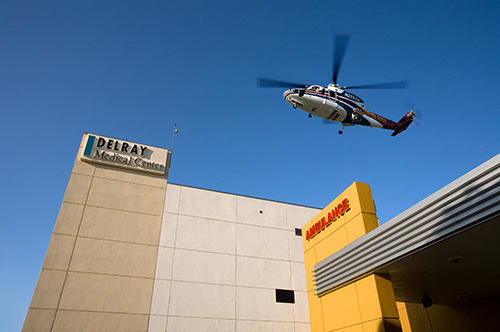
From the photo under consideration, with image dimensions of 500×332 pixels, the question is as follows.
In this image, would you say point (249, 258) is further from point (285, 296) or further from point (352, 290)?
point (352, 290)

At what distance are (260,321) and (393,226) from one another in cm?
1160

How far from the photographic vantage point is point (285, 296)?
2128 centimetres

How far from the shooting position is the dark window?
21078 millimetres

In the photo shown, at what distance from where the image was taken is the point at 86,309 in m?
17.2

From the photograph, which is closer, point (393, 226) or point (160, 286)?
point (393, 226)

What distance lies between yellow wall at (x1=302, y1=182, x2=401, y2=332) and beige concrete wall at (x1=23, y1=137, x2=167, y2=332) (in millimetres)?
9393

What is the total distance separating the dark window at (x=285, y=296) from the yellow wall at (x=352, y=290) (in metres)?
3.38

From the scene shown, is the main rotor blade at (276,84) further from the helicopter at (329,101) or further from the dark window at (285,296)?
the dark window at (285,296)

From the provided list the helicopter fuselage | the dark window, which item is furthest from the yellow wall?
the helicopter fuselage

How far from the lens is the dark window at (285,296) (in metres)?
21.1

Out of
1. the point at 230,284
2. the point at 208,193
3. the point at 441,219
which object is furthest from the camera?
the point at 208,193

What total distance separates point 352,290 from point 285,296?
806cm

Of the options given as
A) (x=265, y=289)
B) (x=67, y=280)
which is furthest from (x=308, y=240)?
(x=67, y=280)

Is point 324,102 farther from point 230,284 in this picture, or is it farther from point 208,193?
point 230,284
